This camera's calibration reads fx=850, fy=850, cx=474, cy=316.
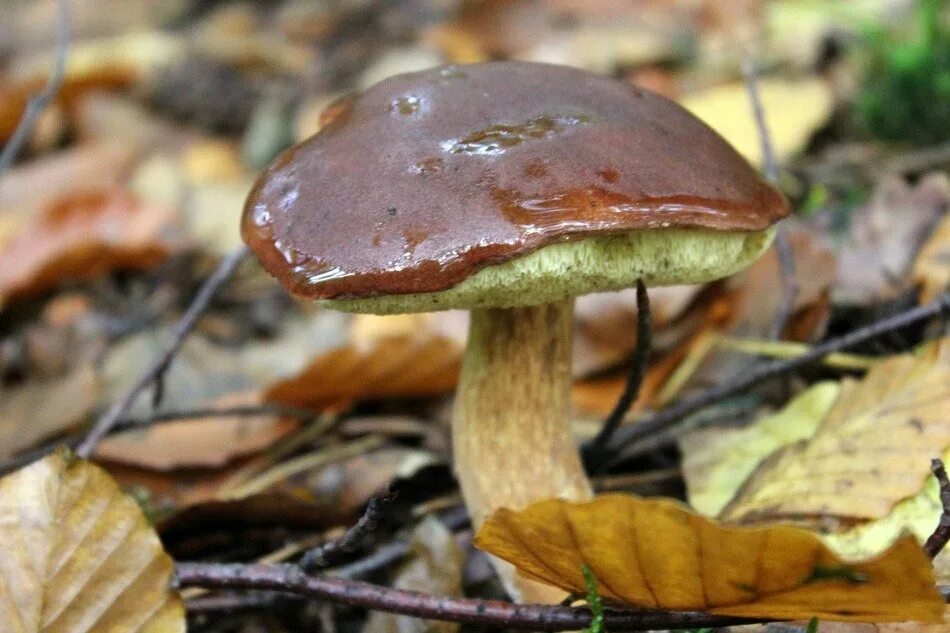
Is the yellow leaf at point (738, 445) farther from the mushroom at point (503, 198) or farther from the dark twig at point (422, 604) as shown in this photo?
the dark twig at point (422, 604)

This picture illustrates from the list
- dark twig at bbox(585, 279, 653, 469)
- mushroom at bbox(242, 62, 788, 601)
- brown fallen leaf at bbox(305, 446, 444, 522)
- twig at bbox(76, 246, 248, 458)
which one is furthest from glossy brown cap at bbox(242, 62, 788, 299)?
brown fallen leaf at bbox(305, 446, 444, 522)

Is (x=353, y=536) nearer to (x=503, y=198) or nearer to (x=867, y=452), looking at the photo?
(x=503, y=198)

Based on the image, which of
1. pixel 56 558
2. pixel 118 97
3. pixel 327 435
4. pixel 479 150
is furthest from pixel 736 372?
pixel 118 97

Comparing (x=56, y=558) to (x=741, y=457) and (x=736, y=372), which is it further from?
(x=736, y=372)

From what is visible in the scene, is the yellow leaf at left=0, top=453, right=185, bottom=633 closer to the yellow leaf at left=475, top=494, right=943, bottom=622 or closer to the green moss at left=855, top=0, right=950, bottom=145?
the yellow leaf at left=475, top=494, right=943, bottom=622

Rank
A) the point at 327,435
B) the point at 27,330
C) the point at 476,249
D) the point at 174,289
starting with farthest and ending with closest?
the point at 174,289, the point at 27,330, the point at 327,435, the point at 476,249

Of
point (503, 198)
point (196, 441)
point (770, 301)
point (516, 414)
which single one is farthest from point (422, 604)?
point (770, 301)
